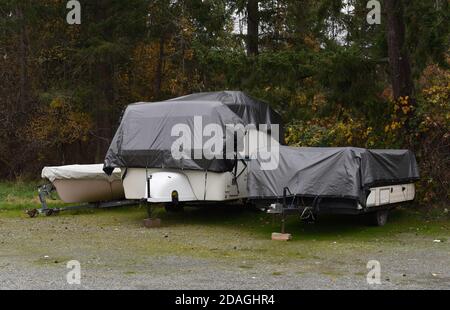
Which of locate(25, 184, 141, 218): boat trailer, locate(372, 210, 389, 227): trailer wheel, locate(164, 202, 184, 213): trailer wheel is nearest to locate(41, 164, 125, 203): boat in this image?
locate(25, 184, 141, 218): boat trailer

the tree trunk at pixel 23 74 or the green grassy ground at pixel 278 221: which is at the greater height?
the tree trunk at pixel 23 74

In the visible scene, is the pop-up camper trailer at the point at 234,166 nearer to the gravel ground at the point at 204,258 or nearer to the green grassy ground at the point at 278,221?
the green grassy ground at the point at 278,221

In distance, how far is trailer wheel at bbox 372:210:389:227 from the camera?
1448 cm

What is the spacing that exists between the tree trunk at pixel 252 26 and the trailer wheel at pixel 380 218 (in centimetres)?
1204

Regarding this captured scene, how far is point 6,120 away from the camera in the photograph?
96.1 feet

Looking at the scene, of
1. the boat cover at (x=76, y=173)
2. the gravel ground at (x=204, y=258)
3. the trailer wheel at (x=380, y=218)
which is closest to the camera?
the gravel ground at (x=204, y=258)

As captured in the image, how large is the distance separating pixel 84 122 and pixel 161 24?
572cm

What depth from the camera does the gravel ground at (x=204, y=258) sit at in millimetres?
9091

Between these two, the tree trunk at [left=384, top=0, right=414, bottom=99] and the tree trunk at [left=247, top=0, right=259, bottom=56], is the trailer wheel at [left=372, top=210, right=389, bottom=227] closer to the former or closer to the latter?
the tree trunk at [left=384, top=0, right=414, bottom=99]

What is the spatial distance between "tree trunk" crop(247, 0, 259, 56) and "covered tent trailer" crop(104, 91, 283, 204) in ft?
29.7

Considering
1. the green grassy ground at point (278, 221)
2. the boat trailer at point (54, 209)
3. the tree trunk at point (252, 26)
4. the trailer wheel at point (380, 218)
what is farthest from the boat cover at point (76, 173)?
the tree trunk at point (252, 26)

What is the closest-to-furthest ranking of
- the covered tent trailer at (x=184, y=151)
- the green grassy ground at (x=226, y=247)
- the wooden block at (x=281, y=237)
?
1. the green grassy ground at (x=226, y=247)
2. the wooden block at (x=281, y=237)
3. the covered tent trailer at (x=184, y=151)

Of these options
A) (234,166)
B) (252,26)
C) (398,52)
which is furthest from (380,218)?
(252,26)

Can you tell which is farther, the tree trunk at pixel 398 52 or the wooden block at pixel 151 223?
the tree trunk at pixel 398 52
